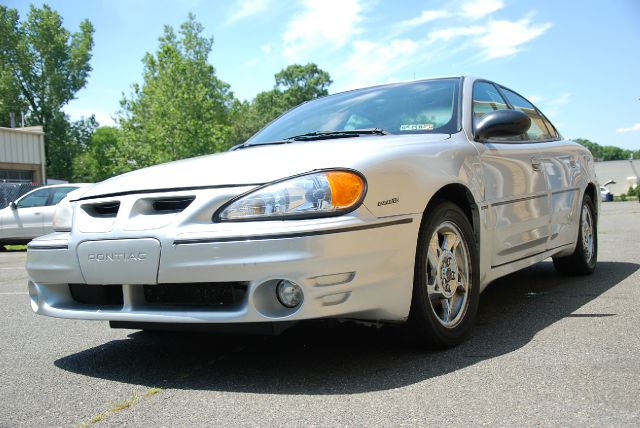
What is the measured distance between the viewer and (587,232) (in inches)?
225

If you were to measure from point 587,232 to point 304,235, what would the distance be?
3.93 metres

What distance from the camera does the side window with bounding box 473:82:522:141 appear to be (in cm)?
414

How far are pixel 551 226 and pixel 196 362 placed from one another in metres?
2.80

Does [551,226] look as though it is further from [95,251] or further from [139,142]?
[139,142]

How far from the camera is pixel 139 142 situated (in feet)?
137

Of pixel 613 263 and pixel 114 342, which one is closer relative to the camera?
pixel 114 342

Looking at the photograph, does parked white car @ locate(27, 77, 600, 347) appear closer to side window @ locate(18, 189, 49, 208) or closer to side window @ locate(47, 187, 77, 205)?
side window @ locate(47, 187, 77, 205)

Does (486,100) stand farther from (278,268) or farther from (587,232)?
(278,268)

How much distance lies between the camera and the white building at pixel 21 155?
103 ft

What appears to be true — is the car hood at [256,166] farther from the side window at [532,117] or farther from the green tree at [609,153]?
the green tree at [609,153]

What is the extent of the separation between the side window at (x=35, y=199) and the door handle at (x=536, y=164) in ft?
40.0

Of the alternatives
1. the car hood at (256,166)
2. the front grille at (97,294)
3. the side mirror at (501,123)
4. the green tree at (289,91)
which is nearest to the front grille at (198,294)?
the front grille at (97,294)

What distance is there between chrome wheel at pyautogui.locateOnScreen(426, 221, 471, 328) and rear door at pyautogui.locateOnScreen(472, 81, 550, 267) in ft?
1.40

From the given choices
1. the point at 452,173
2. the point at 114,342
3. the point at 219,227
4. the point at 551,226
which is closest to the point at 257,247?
the point at 219,227
